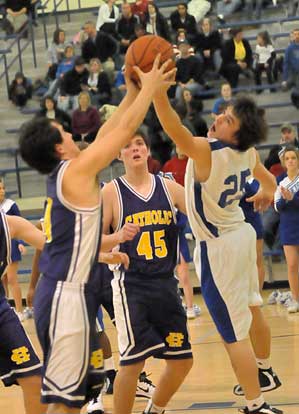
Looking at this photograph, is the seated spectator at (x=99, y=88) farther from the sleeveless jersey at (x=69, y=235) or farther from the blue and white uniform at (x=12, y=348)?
the sleeveless jersey at (x=69, y=235)

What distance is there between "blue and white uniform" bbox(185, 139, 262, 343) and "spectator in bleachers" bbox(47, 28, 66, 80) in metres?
11.5

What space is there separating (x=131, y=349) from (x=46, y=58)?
13.0 meters

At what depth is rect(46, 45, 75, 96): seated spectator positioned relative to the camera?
16.8 metres

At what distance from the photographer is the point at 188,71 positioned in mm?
15664

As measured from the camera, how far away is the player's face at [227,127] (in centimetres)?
610

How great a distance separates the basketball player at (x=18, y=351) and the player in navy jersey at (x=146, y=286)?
59cm

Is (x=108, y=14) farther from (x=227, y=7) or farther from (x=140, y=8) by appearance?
(x=227, y=7)

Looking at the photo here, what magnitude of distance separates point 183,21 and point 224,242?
11.2 m

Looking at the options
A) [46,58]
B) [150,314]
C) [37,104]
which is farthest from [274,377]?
[46,58]

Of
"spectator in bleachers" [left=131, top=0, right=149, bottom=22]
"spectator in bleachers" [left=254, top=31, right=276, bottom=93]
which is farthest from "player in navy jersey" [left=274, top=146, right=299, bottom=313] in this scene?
"spectator in bleachers" [left=131, top=0, right=149, bottom=22]

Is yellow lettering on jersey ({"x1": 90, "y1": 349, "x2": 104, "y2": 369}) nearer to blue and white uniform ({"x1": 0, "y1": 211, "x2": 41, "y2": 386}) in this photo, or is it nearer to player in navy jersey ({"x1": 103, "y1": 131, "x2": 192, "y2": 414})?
blue and white uniform ({"x1": 0, "y1": 211, "x2": 41, "y2": 386})

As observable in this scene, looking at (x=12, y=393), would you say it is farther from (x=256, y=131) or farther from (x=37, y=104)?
(x=37, y=104)

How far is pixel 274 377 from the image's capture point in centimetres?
686

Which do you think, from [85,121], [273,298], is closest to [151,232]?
[273,298]
